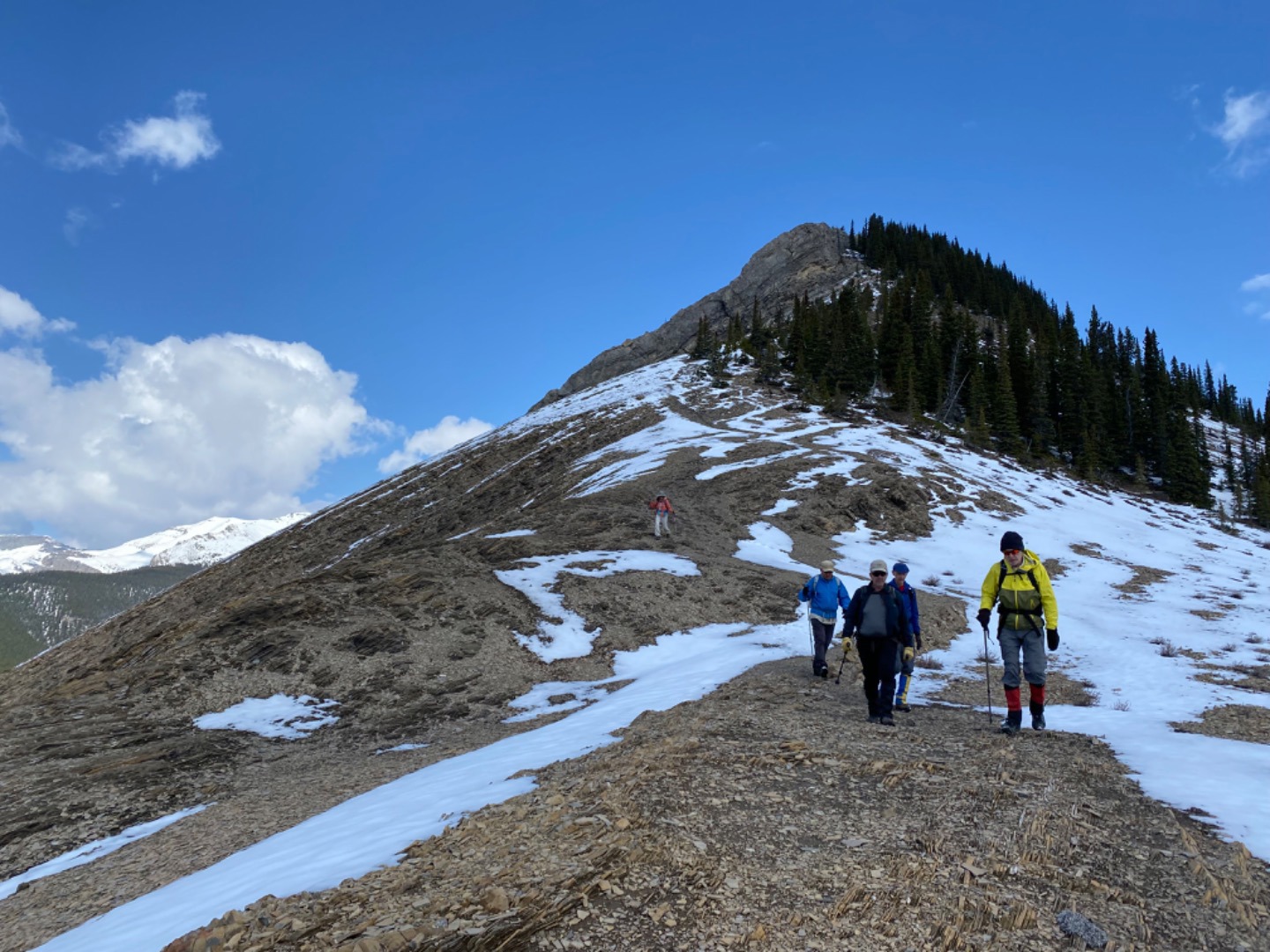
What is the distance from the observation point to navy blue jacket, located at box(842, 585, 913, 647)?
9.14 m

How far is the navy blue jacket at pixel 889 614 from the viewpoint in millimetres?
9141

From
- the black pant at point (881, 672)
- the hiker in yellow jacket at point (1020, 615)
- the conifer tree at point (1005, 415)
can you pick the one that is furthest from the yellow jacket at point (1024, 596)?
the conifer tree at point (1005, 415)

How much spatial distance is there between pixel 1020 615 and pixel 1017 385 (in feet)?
225

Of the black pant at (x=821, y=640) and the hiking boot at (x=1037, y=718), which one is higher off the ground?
the black pant at (x=821, y=640)

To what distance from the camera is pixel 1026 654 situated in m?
8.92

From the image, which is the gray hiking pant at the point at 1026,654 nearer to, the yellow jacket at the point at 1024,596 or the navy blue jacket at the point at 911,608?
the yellow jacket at the point at 1024,596

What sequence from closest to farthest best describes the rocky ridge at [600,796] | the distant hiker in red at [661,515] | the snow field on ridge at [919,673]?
the rocky ridge at [600,796] → the snow field on ridge at [919,673] → the distant hiker in red at [661,515]

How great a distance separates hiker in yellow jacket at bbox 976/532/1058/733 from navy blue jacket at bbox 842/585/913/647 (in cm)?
97

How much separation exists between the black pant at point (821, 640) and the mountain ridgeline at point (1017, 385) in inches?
1754

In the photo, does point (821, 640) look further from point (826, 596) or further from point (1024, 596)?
point (1024, 596)

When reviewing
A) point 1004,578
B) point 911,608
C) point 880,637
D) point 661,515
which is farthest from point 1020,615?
point 661,515

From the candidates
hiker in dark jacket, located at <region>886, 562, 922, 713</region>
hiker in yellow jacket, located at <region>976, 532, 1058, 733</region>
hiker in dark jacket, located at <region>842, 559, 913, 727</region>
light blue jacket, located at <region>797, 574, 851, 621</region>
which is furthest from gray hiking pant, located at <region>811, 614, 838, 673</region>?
hiker in yellow jacket, located at <region>976, 532, 1058, 733</region>

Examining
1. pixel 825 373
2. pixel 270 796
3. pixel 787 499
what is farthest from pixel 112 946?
pixel 825 373

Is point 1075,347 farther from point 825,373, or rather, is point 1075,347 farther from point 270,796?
point 270,796
